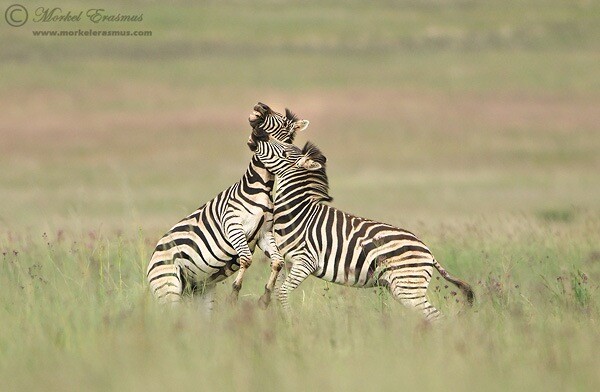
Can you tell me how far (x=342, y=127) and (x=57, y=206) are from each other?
13788mm

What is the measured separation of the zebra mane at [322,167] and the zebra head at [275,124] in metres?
0.16

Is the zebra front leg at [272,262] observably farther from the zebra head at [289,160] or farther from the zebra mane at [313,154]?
the zebra mane at [313,154]

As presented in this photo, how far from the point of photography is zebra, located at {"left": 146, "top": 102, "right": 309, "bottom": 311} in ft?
30.6

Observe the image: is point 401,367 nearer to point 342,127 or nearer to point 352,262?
point 352,262

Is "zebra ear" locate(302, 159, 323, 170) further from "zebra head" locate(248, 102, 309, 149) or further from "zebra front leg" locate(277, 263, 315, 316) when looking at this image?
"zebra front leg" locate(277, 263, 315, 316)

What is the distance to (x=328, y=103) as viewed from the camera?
37.1m

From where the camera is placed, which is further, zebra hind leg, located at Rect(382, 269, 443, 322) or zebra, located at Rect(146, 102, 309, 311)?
zebra, located at Rect(146, 102, 309, 311)

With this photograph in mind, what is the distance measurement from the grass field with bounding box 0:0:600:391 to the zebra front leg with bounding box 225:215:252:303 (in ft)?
1.74

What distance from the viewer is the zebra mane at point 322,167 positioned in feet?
32.0

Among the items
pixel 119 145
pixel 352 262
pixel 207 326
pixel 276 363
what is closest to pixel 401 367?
pixel 276 363

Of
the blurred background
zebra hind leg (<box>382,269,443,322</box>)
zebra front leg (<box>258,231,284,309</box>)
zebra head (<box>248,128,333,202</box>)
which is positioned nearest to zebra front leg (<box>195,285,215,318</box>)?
zebra front leg (<box>258,231,284,309</box>)

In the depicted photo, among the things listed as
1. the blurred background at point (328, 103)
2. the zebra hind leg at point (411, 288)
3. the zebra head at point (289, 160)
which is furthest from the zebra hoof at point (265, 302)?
the blurred background at point (328, 103)

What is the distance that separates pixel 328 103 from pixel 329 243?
27877 millimetres

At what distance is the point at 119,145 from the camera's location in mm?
33156
